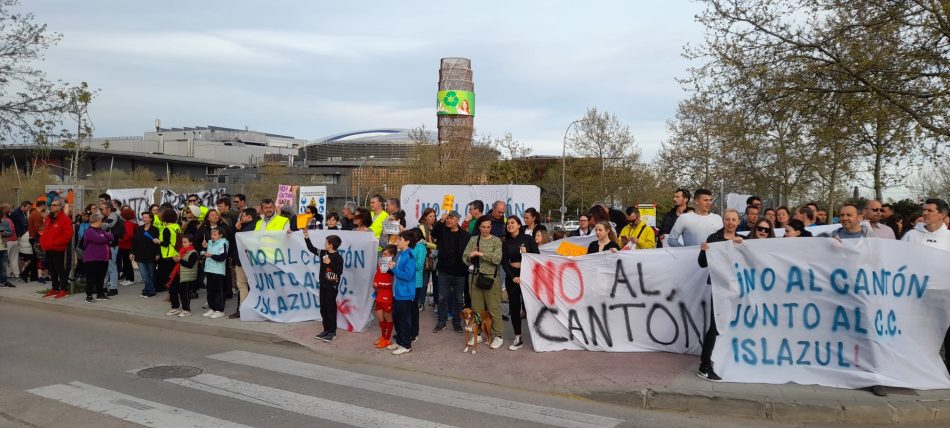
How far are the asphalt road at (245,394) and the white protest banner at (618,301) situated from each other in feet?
4.92

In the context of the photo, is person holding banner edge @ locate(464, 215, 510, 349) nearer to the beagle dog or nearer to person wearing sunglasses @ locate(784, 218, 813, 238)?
the beagle dog

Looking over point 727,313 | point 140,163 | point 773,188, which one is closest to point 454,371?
point 727,313

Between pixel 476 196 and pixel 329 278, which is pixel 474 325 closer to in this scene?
pixel 329 278

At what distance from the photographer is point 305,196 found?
60.6ft

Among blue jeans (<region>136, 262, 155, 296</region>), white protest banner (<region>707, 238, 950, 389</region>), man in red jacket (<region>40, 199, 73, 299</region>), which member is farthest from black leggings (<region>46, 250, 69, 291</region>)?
white protest banner (<region>707, 238, 950, 389</region>)

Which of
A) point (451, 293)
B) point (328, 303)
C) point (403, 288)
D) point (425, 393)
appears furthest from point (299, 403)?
point (451, 293)

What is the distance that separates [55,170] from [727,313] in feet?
279

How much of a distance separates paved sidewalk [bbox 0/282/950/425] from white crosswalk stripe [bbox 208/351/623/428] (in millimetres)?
556

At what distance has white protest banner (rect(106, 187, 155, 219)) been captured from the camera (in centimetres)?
1898

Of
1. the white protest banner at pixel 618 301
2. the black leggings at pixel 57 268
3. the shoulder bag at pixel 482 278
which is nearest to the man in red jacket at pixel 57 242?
the black leggings at pixel 57 268

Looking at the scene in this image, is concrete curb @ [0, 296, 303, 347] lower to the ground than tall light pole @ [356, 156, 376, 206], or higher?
lower

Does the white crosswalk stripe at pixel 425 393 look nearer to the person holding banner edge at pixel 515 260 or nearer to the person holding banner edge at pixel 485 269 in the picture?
the person holding banner edge at pixel 485 269

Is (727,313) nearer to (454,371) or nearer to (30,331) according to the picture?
(454,371)

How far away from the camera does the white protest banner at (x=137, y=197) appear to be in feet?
62.3
